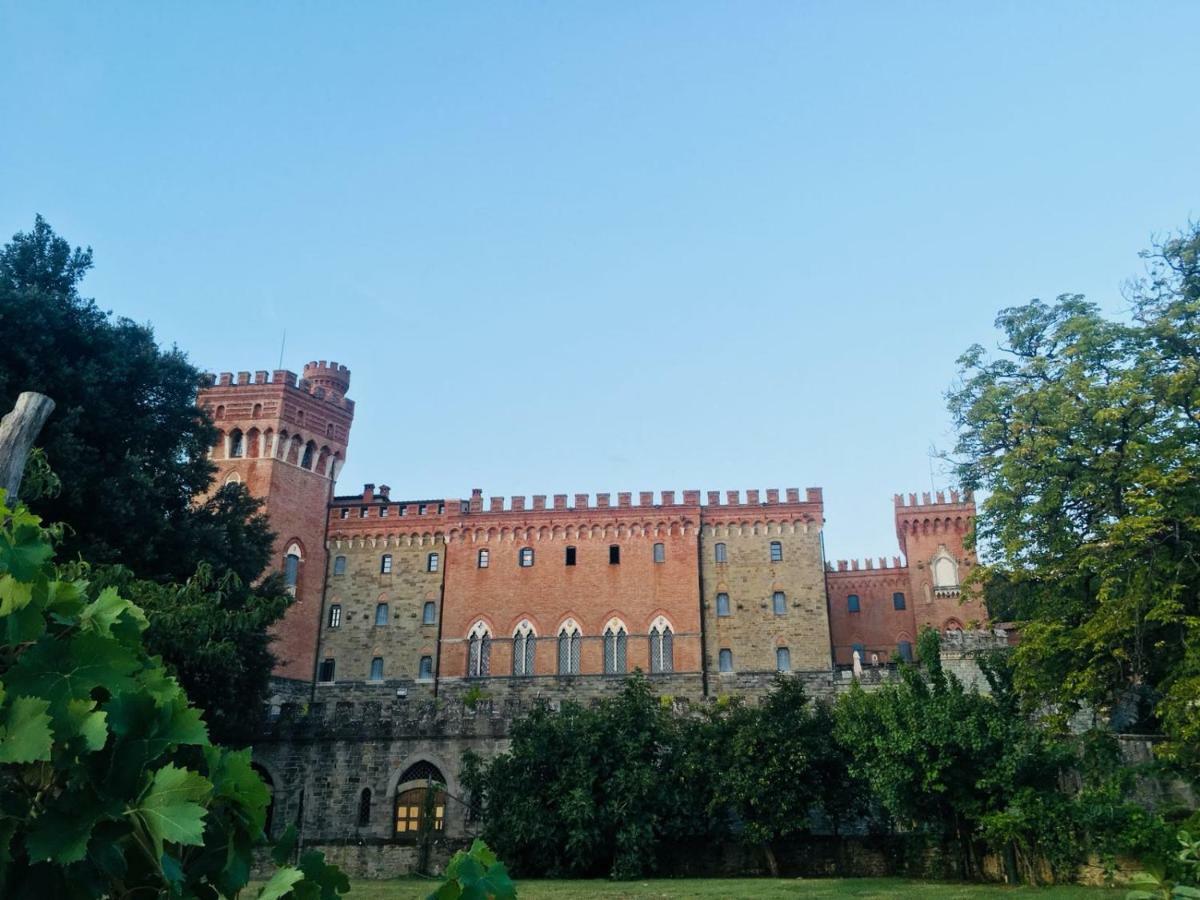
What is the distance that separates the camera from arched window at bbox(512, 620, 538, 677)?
3903cm

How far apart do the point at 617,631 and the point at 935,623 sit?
15571 mm

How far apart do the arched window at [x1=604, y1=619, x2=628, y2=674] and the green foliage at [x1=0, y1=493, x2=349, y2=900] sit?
37.1m

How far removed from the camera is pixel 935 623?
44.5 m

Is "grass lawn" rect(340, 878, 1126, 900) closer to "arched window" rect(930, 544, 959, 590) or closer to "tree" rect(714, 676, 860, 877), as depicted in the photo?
"tree" rect(714, 676, 860, 877)

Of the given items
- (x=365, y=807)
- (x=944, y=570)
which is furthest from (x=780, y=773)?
(x=944, y=570)

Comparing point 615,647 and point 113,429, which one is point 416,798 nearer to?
point 113,429

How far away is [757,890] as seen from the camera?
16234 millimetres

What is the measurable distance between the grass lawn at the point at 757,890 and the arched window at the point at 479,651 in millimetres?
20336

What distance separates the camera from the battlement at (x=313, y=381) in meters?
40.4

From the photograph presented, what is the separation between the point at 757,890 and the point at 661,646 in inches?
887

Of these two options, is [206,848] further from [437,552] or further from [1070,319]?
[437,552]

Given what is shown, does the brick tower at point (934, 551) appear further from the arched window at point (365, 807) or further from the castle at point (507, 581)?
the arched window at point (365, 807)

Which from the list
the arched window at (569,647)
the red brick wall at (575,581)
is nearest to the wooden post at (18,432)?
the red brick wall at (575,581)

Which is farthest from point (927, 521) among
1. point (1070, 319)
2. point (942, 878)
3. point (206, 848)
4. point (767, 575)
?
point (206, 848)
